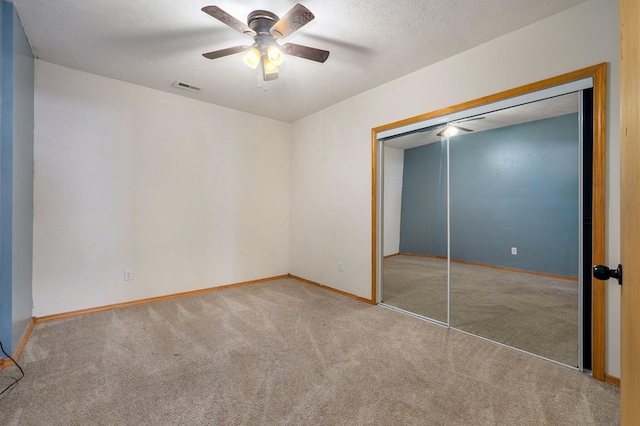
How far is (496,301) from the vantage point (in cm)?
304

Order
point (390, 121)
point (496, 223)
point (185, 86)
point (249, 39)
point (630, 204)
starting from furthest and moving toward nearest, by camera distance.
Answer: point (185, 86)
point (390, 121)
point (496, 223)
point (249, 39)
point (630, 204)

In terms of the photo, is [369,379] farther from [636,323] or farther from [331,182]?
[331,182]

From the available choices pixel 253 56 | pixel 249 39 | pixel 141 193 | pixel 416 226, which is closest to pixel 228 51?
pixel 253 56

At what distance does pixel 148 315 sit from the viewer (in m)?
3.09

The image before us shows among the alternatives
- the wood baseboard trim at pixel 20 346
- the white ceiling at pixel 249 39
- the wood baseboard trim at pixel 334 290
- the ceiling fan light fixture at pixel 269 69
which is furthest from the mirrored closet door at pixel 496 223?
the wood baseboard trim at pixel 20 346

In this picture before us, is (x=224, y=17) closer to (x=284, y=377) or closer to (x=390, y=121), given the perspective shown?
(x=390, y=121)

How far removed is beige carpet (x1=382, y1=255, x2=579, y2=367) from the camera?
2.38 meters

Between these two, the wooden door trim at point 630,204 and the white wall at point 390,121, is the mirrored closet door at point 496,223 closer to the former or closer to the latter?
the white wall at point 390,121

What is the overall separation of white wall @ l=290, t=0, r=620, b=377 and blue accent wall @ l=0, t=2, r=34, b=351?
315 centimetres

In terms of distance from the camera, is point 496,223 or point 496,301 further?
point 496,301

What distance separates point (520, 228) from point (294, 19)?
263 cm

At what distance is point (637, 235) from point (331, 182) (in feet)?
11.3

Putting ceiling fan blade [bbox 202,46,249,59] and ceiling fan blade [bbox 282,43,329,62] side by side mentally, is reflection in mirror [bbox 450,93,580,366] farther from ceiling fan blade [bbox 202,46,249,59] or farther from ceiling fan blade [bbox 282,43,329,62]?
ceiling fan blade [bbox 202,46,249,59]

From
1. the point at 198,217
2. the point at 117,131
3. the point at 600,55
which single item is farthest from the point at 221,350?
the point at 600,55
